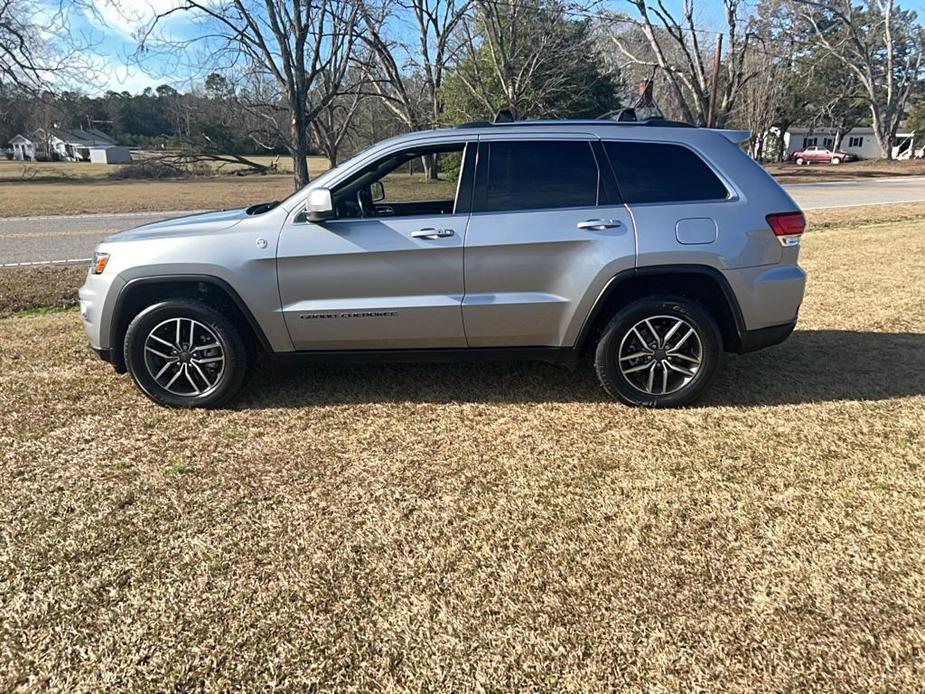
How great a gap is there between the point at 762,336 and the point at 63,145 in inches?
4163

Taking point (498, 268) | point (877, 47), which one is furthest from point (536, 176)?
point (877, 47)

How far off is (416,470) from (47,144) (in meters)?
94.2

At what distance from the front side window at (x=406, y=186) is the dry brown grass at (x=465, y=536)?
4.15ft

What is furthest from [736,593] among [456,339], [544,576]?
[456,339]

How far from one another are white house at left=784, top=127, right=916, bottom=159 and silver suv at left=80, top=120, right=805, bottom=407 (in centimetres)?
7507

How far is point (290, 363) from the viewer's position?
13.5 ft

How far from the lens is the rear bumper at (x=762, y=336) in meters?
3.97

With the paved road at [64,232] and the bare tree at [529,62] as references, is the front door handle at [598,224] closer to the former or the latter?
the paved road at [64,232]

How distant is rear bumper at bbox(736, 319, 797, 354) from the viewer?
3967 mm

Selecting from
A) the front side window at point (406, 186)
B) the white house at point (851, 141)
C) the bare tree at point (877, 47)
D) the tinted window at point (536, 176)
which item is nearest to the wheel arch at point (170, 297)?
the front side window at point (406, 186)

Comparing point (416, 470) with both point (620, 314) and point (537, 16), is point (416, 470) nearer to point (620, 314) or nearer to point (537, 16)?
point (620, 314)

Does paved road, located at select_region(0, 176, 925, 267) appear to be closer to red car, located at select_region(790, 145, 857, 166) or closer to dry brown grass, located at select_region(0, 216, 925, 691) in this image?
dry brown grass, located at select_region(0, 216, 925, 691)

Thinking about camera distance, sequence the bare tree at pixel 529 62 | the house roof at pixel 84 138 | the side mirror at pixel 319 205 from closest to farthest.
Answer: the side mirror at pixel 319 205, the bare tree at pixel 529 62, the house roof at pixel 84 138

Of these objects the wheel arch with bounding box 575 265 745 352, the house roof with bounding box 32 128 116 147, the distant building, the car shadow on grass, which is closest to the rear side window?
the wheel arch with bounding box 575 265 745 352
